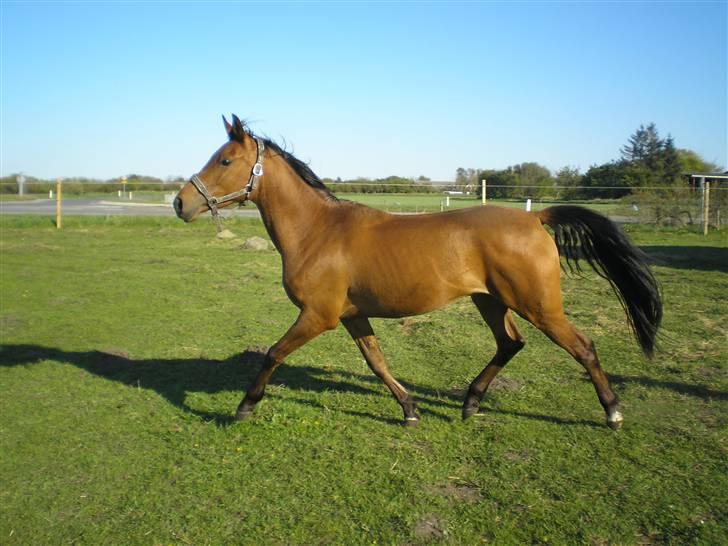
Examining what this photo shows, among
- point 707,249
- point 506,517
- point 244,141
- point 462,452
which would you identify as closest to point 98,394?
point 244,141

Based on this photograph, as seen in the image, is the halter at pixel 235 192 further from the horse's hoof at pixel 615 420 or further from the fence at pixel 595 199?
the fence at pixel 595 199

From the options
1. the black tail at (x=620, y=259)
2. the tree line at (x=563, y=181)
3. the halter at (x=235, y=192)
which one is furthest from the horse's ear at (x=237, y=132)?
the tree line at (x=563, y=181)

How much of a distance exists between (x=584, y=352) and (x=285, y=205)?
283 centimetres

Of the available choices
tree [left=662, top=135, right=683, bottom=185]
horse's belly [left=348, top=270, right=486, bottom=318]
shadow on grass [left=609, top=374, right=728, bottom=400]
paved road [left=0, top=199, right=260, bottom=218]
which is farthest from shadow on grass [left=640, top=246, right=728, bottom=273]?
tree [left=662, top=135, right=683, bottom=185]

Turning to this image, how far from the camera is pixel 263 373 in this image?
202 inches

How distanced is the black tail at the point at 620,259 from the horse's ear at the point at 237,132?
268 centimetres

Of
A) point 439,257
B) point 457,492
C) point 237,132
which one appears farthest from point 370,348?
point 237,132

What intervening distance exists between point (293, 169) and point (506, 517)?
3.44 meters

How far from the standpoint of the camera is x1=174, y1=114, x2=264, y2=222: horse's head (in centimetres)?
524

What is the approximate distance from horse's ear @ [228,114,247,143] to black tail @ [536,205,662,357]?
2.68 meters

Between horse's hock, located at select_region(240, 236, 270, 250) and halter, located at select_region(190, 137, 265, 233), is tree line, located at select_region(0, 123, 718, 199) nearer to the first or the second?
horse's hock, located at select_region(240, 236, 270, 250)

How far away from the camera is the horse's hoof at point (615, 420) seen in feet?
15.6

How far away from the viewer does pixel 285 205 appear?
5.39 m

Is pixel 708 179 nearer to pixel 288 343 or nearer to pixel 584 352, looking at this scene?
pixel 584 352
